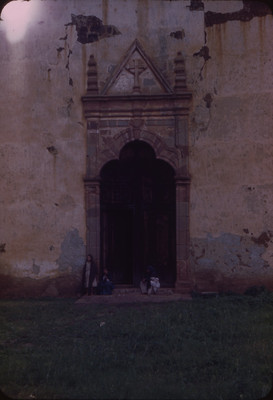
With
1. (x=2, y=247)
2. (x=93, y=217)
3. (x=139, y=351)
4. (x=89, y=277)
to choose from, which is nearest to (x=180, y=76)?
(x=93, y=217)

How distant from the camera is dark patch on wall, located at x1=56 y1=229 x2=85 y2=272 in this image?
11.4 m

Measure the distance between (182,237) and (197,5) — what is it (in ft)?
17.5

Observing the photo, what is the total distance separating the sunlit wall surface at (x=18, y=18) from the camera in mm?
11844

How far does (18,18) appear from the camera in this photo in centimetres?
1185

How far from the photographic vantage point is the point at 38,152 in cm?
1166

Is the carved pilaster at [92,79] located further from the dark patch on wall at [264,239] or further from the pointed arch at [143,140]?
the dark patch on wall at [264,239]

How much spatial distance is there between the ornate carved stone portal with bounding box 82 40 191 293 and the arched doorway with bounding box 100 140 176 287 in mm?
25

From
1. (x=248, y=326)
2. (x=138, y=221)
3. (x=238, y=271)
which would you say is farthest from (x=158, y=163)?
(x=248, y=326)

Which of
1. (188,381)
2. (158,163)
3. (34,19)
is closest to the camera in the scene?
(188,381)

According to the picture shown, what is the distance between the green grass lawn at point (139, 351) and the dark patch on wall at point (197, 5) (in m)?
6.62

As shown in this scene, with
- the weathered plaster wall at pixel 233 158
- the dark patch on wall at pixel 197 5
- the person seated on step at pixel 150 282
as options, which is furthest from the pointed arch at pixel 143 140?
the dark patch on wall at pixel 197 5

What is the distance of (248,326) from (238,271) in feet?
11.7

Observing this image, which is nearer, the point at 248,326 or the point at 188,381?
the point at 188,381

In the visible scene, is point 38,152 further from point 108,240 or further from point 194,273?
point 194,273
